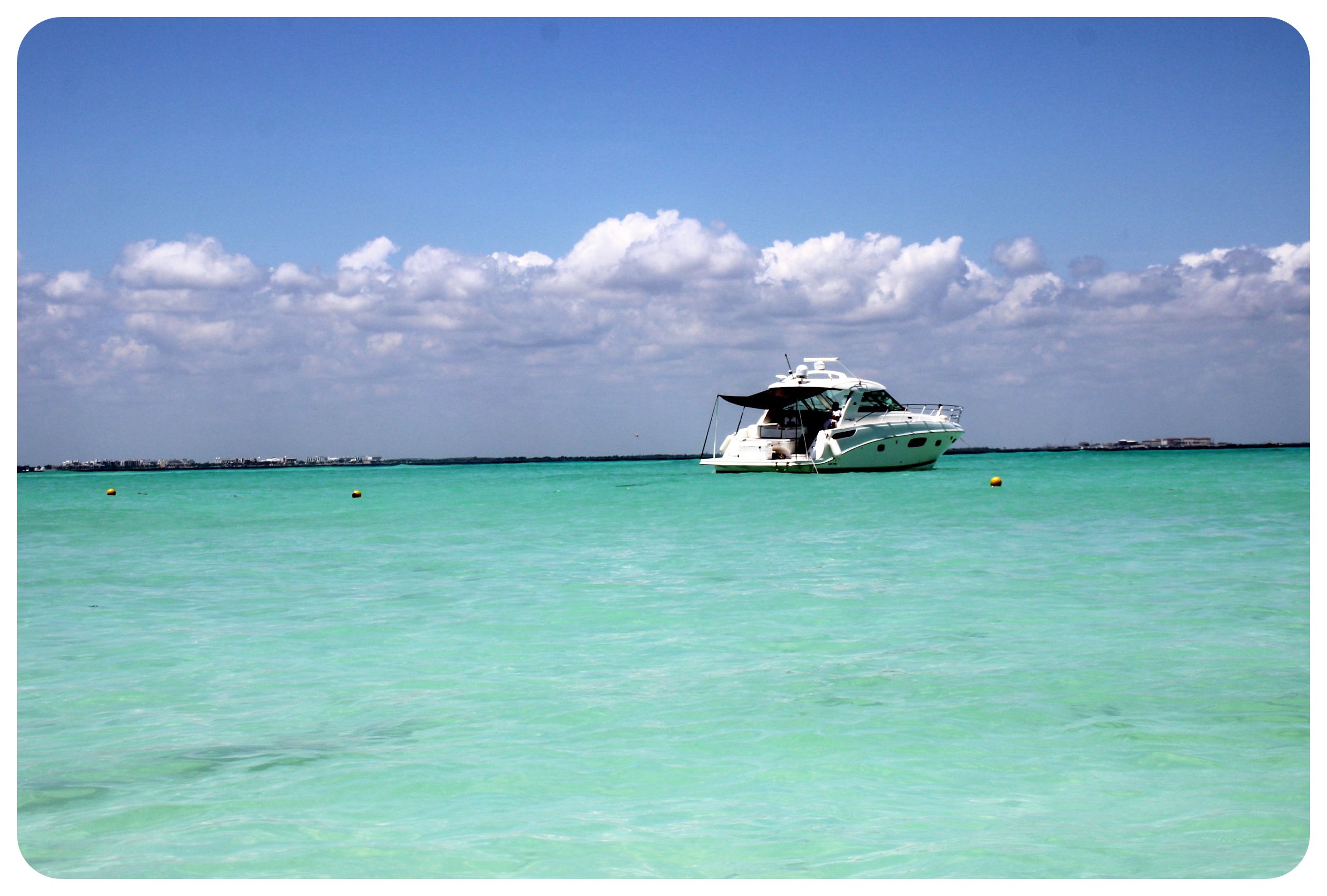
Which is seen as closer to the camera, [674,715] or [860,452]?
[674,715]

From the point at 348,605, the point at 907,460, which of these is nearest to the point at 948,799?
the point at 348,605

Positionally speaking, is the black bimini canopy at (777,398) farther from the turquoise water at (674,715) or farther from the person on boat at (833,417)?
the turquoise water at (674,715)

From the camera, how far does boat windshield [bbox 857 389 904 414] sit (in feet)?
184

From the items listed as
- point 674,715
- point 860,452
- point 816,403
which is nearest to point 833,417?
point 816,403

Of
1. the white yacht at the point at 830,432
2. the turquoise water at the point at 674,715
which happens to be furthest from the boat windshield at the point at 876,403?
the turquoise water at the point at 674,715

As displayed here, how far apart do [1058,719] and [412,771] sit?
4.24 metres

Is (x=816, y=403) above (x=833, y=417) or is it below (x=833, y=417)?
above

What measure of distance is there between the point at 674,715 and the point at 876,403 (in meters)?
50.5

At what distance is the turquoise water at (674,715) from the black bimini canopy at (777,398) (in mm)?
37057

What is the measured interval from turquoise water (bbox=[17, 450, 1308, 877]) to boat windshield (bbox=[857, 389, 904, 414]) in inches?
1477

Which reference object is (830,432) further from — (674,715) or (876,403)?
(674,715)

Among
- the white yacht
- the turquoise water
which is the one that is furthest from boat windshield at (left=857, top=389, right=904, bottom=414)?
the turquoise water

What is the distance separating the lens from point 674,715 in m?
7.65

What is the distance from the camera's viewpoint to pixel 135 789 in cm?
611
